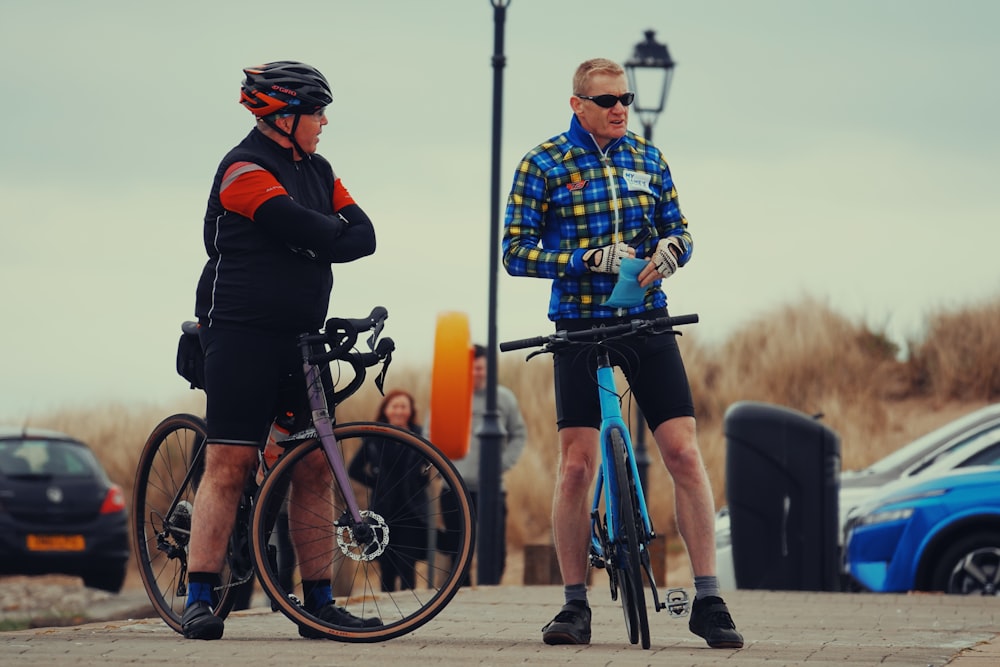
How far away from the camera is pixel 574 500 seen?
6.76 meters

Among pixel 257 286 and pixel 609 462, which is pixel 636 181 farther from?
pixel 257 286

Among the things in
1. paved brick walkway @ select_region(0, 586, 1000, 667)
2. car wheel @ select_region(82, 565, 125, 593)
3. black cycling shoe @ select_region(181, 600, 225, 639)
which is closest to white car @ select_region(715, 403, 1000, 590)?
paved brick walkway @ select_region(0, 586, 1000, 667)

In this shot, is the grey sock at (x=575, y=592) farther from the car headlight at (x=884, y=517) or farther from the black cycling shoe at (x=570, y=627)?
the car headlight at (x=884, y=517)

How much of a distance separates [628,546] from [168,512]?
1887 millimetres

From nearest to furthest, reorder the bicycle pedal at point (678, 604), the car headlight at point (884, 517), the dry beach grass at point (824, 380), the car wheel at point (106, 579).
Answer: the bicycle pedal at point (678, 604), the car headlight at point (884, 517), the car wheel at point (106, 579), the dry beach grass at point (824, 380)

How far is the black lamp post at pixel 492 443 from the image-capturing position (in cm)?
1308

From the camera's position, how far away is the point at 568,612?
6723 millimetres

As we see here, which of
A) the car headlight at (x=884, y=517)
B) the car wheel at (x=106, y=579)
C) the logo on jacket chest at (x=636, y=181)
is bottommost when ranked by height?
the car wheel at (x=106, y=579)

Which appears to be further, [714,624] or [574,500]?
[574,500]

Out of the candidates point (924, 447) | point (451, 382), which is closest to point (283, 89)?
point (451, 382)

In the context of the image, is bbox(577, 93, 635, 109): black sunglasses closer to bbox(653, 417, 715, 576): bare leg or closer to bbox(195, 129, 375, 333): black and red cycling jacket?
bbox(195, 129, 375, 333): black and red cycling jacket

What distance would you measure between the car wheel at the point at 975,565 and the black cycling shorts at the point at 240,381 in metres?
5.60

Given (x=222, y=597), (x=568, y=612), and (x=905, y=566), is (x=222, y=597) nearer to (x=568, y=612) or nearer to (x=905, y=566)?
(x=568, y=612)

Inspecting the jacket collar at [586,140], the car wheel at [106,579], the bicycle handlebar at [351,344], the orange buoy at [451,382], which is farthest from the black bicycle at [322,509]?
the car wheel at [106,579]
